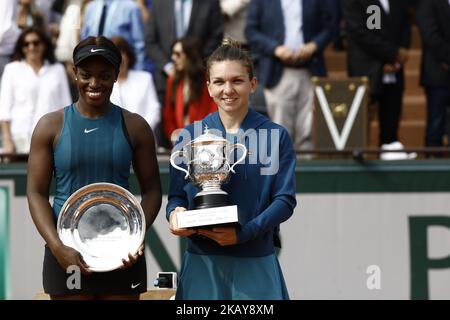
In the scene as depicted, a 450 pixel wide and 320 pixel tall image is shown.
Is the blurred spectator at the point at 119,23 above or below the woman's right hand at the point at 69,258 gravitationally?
above

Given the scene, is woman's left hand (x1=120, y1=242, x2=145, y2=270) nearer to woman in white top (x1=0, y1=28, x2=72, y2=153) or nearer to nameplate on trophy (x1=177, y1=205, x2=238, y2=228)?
nameplate on trophy (x1=177, y1=205, x2=238, y2=228)

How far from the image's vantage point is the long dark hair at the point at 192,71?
366 inches

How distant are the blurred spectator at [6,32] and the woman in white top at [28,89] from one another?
0.44 meters

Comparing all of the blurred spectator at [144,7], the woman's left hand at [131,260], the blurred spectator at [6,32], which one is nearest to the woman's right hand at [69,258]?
the woman's left hand at [131,260]

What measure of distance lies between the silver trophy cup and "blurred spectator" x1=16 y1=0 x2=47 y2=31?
5.45m

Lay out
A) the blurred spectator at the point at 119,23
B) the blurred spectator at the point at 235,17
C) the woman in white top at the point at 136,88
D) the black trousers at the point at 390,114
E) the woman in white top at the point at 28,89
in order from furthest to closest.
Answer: the blurred spectator at the point at 235,17, the black trousers at the point at 390,114, the blurred spectator at the point at 119,23, the woman in white top at the point at 28,89, the woman in white top at the point at 136,88

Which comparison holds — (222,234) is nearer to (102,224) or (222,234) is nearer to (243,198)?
(243,198)

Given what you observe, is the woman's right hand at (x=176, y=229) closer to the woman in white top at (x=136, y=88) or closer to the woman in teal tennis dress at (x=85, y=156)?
the woman in teal tennis dress at (x=85, y=156)

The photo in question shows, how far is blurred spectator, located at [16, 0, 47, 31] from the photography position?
10.3 metres

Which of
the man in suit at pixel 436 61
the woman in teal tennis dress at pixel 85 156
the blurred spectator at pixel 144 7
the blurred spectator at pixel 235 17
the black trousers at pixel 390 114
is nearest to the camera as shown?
the woman in teal tennis dress at pixel 85 156

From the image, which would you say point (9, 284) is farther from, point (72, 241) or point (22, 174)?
point (72, 241)

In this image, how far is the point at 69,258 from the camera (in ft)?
16.6

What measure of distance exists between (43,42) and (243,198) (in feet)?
15.5
